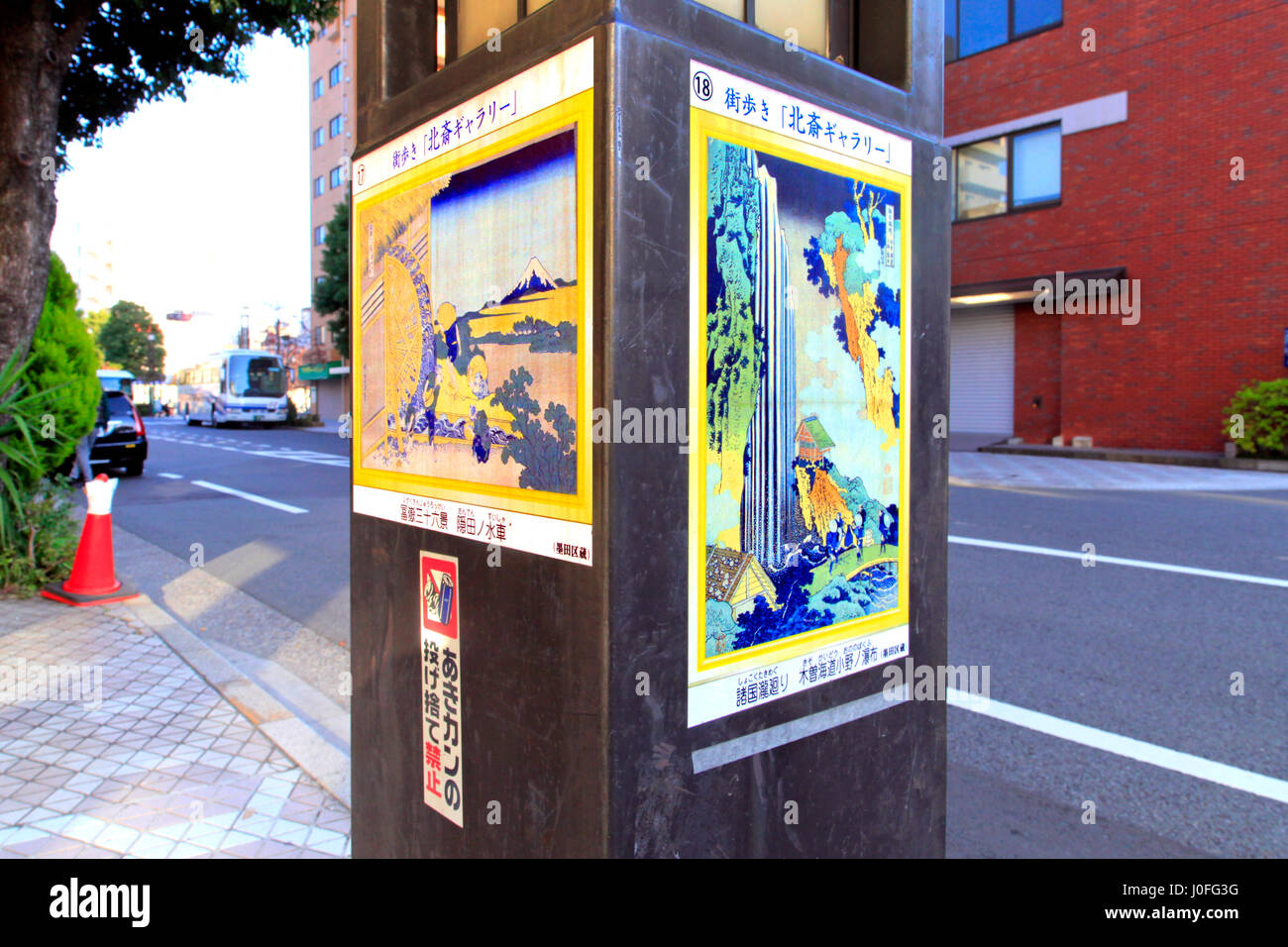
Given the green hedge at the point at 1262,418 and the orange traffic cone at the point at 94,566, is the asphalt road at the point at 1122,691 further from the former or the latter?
the green hedge at the point at 1262,418

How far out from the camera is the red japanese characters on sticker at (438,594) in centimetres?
185

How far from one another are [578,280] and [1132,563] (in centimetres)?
747

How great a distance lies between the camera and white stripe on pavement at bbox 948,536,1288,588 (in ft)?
22.1

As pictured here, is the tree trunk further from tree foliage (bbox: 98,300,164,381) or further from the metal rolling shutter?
tree foliage (bbox: 98,300,164,381)

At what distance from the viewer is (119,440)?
1616 cm

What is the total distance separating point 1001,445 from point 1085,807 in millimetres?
18221

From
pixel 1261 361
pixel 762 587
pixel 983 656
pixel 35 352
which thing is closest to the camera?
pixel 762 587

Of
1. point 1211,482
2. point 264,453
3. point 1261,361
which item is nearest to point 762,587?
point 1211,482

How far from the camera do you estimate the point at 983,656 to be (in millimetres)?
→ 5098

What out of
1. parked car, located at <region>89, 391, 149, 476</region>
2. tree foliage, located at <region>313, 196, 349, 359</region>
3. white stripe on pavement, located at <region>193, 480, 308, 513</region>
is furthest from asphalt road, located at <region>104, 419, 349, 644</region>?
tree foliage, located at <region>313, 196, 349, 359</region>

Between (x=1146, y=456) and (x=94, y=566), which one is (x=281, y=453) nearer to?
(x=94, y=566)

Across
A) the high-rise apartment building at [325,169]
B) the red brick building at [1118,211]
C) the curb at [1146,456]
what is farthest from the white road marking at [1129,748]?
the high-rise apartment building at [325,169]
